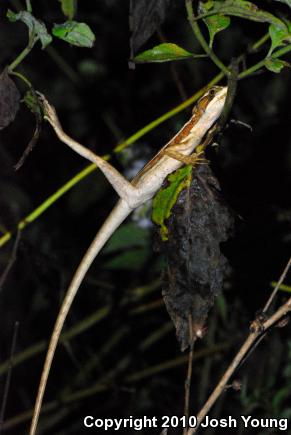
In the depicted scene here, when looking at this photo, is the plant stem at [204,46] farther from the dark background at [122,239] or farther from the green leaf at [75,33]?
the dark background at [122,239]

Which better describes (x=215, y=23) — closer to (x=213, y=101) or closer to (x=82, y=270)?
(x=213, y=101)

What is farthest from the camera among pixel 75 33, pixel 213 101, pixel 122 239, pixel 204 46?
pixel 122 239

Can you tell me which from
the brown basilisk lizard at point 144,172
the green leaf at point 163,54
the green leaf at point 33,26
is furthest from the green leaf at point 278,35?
the green leaf at point 33,26

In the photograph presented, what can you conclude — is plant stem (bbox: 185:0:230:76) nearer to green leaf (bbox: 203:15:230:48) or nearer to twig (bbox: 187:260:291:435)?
green leaf (bbox: 203:15:230:48)

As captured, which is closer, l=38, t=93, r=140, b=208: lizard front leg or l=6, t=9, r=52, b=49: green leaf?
l=6, t=9, r=52, b=49: green leaf

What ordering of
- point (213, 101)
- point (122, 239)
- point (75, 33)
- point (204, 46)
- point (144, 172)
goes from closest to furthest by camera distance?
1. point (204, 46)
2. point (75, 33)
3. point (213, 101)
4. point (144, 172)
5. point (122, 239)

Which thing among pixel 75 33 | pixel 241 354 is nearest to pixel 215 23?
pixel 75 33

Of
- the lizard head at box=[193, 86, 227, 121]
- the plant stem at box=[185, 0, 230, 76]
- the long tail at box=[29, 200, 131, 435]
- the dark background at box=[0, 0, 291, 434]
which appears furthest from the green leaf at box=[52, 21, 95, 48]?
the dark background at box=[0, 0, 291, 434]
